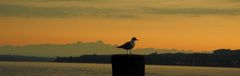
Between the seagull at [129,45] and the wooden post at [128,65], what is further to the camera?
the seagull at [129,45]

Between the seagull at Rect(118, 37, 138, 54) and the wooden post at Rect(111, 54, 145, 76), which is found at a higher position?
the seagull at Rect(118, 37, 138, 54)

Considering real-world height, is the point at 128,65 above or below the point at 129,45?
below

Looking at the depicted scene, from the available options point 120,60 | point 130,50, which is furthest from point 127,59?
point 130,50

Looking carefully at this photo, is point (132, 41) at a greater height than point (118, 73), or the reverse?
point (132, 41)

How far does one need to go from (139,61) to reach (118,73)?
0.40 meters

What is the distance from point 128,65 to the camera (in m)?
10.5

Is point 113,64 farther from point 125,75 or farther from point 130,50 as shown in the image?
point 130,50

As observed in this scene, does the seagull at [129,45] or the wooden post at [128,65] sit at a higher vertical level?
the seagull at [129,45]

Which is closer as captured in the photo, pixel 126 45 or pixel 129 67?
pixel 129 67

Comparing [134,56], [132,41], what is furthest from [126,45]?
[134,56]

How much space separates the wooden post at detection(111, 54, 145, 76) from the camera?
10438mm

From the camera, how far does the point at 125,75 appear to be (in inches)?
412

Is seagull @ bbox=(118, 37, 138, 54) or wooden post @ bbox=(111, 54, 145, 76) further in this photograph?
seagull @ bbox=(118, 37, 138, 54)

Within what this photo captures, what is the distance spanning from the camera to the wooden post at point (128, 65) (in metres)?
10.4
